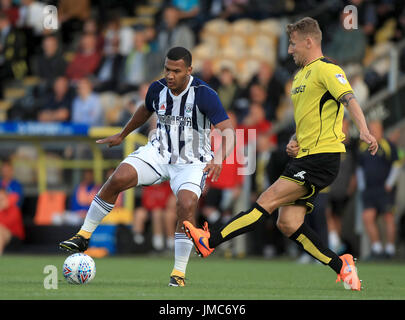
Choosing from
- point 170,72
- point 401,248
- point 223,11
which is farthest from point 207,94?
point 223,11

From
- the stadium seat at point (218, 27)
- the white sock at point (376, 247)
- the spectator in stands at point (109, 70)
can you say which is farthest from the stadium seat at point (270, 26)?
the white sock at point (376, 247)

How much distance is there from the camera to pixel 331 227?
14.2 m

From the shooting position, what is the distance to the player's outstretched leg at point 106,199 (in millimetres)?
7645

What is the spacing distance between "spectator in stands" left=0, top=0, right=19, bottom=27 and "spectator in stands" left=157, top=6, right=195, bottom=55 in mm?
3846

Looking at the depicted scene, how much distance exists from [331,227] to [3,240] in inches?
217

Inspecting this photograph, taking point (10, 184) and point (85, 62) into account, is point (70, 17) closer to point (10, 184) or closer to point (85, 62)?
point (85, 62)

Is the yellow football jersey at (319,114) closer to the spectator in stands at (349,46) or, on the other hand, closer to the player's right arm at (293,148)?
the player's right arm at (293,148)

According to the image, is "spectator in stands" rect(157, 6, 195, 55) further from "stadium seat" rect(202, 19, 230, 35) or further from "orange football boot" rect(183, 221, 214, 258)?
"orange football boot" rect(183, 221, 214, 258)

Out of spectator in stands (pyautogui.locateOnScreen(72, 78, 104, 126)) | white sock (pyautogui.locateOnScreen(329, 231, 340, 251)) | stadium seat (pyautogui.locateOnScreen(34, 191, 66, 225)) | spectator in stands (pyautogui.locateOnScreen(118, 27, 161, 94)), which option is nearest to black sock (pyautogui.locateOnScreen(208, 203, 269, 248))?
white sock (pyautogui.locateOnScreen(329, 231, 340, 251))

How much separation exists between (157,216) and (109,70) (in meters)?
4.75

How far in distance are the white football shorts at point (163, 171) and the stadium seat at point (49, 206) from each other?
24.3 feet

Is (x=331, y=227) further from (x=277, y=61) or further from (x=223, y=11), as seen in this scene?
(x=223, y=11)

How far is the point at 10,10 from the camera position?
20328mm

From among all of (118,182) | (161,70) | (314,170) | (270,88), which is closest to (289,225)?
(314,170)
